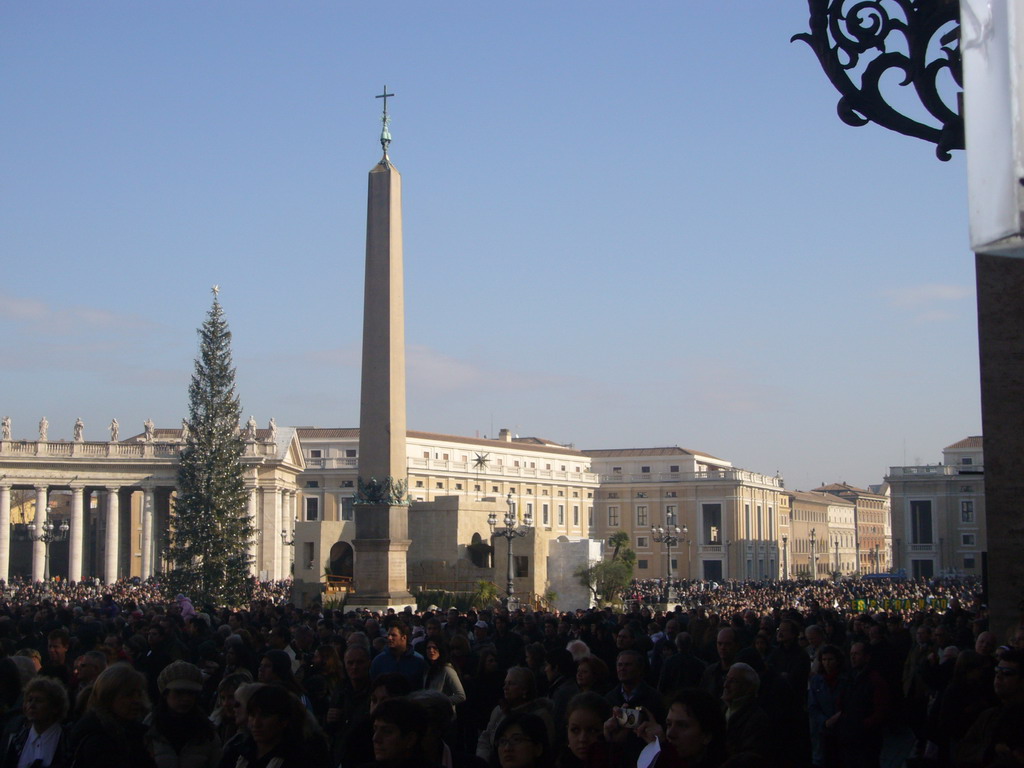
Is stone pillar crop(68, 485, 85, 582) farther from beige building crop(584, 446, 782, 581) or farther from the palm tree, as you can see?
beige building crop(584, 446, 782, 581)

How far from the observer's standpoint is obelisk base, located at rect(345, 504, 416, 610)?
99.0 ft

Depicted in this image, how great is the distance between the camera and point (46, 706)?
552 cm

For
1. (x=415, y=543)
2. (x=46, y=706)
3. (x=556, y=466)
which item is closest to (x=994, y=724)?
(x=46, y=706)

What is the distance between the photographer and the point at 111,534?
75.1 meters

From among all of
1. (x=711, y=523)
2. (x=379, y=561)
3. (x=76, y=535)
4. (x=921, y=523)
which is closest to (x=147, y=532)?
(x=76, y=535)

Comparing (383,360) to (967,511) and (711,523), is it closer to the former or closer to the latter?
(967,511)

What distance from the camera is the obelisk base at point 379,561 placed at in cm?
3019

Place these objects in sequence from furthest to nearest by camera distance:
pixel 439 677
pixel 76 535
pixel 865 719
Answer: pixel 76 535 → pixel 439 677 → pixel 865 719

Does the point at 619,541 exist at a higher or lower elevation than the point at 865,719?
higher

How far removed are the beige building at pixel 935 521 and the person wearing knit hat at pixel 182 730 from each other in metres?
96.7

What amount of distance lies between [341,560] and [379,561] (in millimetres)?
24921

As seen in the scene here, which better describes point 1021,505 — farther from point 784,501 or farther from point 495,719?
point 784,501

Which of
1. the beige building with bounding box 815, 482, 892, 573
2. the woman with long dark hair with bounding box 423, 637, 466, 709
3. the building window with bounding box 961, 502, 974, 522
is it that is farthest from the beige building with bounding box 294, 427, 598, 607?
the beige building with bounding box 815, 482, 892, 573

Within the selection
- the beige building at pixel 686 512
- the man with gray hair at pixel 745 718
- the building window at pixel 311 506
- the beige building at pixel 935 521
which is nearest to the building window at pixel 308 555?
the building window at pixel 311 506
